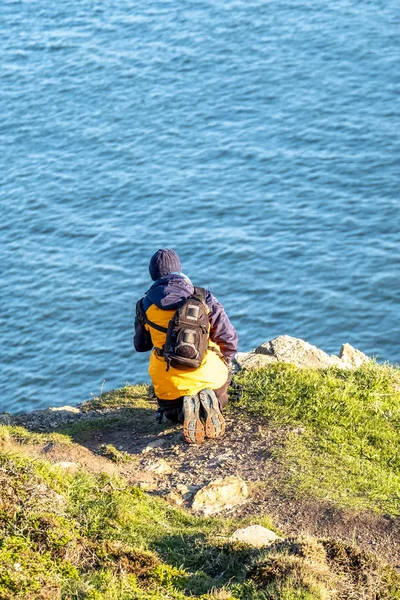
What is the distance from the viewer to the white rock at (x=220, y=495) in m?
8.81

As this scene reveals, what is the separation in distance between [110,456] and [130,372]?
1080 centimetres

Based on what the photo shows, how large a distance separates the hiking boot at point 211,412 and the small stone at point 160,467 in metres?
0.67

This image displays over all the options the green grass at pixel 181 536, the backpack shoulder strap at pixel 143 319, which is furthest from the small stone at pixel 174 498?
the backpack shoulder strap at pixel 143 319

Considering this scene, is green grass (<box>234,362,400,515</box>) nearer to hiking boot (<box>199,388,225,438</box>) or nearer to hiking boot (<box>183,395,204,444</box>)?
hiking boot (<box>199,388,225,438</box>)

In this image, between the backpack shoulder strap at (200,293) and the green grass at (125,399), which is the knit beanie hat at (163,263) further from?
the green grass at (125,399)

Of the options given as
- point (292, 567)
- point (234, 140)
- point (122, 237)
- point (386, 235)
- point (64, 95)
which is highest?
point (64, 95)

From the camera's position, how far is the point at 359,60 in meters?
31.0

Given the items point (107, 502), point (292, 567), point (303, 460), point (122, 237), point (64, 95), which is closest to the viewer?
point (292, 567)

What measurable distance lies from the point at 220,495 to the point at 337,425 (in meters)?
2.03

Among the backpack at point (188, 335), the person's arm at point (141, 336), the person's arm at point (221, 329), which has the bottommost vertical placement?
the backpack at point (188, 335)

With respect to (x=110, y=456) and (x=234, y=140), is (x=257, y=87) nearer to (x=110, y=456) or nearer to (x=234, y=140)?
(x=234, y=140)

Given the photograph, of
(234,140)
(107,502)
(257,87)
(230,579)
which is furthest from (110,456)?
(257,87)

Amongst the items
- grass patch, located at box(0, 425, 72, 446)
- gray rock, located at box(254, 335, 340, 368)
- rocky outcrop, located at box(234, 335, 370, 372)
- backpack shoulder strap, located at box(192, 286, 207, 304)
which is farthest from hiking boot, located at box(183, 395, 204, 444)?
gray rock, located at box(254, 335, 340, 368)

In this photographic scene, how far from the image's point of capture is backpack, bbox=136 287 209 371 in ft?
31.9
